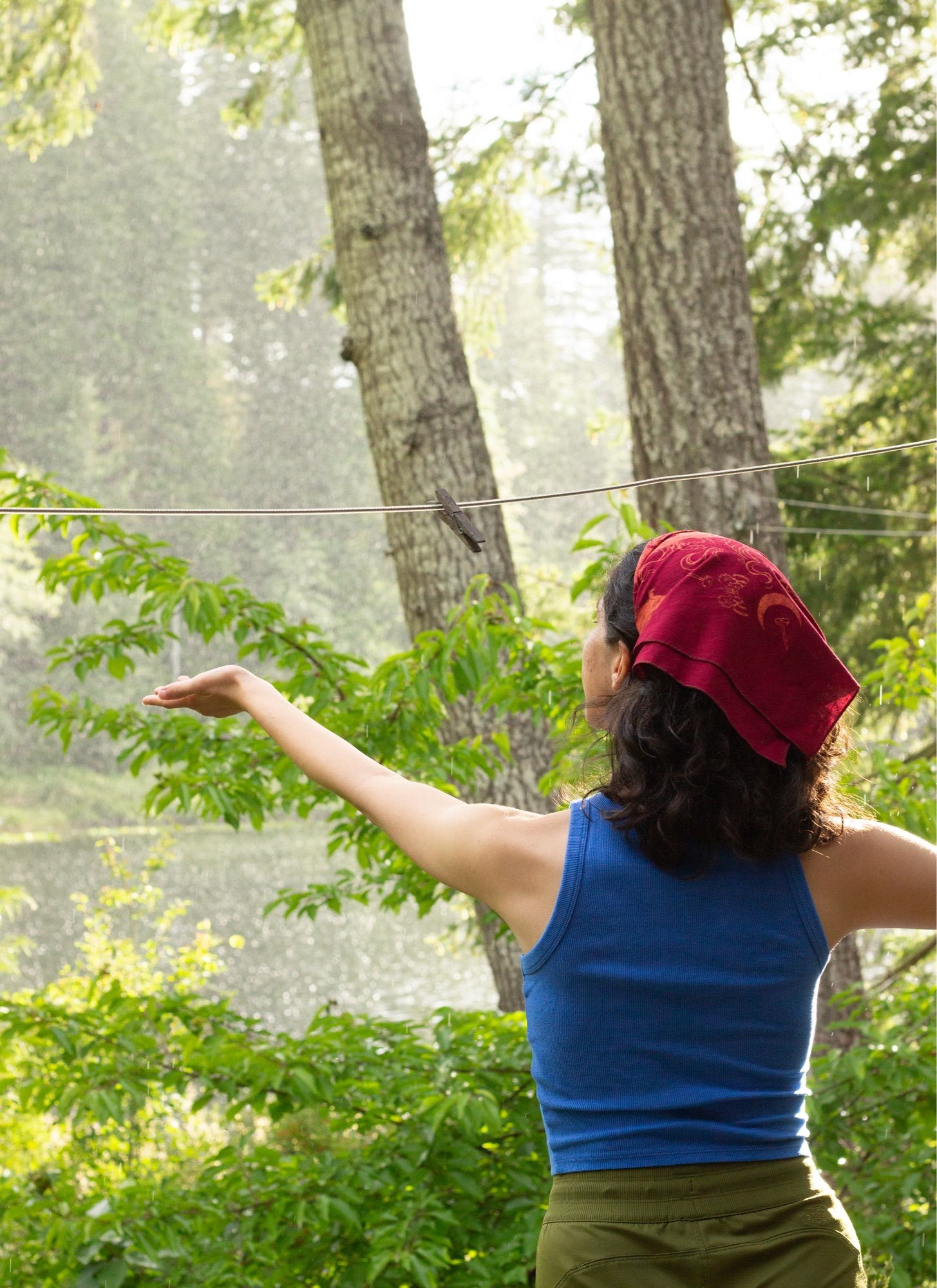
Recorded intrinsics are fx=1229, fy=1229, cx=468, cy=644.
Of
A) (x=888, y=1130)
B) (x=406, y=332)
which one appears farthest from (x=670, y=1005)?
(x=406, y=332)

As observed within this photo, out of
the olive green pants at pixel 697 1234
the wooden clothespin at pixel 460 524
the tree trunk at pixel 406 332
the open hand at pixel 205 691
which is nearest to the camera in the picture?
the olive green pants at pixel 697 1234

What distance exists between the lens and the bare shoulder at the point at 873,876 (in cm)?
122

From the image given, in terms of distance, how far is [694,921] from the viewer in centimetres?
115

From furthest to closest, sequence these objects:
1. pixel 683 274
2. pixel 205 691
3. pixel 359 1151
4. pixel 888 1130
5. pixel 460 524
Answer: pixel 683 274 → pixel 888 1130 → pixel 359 1151 → pixel 460 524 → pixel 205 691

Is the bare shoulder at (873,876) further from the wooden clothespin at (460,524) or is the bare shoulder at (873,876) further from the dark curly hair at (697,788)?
the wooden clothespin at (460,524)

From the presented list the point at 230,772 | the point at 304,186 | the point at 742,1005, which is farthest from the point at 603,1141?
the point at 304,186

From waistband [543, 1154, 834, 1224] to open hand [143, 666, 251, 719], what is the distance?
68 centimetres

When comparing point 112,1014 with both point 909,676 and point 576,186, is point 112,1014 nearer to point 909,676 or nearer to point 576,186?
point 909,676

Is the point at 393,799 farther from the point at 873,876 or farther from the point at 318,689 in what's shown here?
the point at 318,689

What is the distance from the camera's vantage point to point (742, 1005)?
1.14m

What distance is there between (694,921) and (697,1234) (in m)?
0.28

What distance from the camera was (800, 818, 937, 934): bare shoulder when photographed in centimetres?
122

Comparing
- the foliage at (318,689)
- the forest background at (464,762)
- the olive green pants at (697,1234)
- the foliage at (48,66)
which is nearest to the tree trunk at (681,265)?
the forest background at (464,762)

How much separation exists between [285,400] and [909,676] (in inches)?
1393
